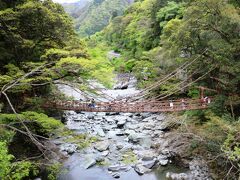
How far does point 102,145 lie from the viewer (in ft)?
36.7

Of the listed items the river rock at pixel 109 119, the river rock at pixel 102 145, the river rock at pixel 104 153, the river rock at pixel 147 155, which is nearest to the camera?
the river rock at pixel 147 155

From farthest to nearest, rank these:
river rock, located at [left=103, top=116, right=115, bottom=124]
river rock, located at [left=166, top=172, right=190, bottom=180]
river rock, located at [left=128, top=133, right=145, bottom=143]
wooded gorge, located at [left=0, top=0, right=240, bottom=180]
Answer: river rock, located at [left=103, top=116, right=115, bottom=124], river rock, located at [left=128, top=133, right=145, bottom=143], river rock, located at [left=166, top=172, right=190, bottom=180], wooded gorge, located at [left=0, top=0, right=240, bottom=180]

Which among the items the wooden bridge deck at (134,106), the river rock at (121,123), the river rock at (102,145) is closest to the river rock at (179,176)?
the wooden bridge deck at (134,106)

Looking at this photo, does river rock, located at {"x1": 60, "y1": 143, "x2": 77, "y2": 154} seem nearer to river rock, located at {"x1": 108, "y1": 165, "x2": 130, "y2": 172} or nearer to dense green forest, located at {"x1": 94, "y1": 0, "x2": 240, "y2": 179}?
river rock, located at {"x1": 108, "y1": 165, "x2": 130, "y2": 172}

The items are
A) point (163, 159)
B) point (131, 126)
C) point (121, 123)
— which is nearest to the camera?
point (163, 159)

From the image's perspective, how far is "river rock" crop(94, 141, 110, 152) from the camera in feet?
35.9

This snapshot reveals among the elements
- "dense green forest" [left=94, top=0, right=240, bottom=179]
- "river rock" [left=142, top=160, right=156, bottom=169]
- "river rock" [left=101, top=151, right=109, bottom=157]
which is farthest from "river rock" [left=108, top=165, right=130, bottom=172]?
"dense green forest" [left=94, top=0, right=240, bottom=179]

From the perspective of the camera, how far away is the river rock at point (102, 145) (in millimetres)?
10953

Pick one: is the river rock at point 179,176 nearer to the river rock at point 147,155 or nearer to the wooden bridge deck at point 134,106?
the river rock at point 147,155

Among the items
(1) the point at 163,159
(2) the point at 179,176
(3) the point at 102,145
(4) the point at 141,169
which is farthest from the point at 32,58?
(2) the point at 179,176

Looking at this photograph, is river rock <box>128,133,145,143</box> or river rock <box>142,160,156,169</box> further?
river rock <box>128,133,145,143</box>

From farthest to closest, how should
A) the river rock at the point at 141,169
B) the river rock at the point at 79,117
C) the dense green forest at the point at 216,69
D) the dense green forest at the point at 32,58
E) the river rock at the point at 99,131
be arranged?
the river rock at the point at 79,117
the river rock at the point at 99,131
the river rock at the point at 141,169
the dense green forest at the point at 216,69
the dense green forest at the point at 32,58

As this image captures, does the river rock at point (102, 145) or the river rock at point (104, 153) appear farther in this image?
the river rock at point (102, 145)

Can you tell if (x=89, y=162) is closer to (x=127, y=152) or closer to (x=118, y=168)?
(x=118, y=168)
